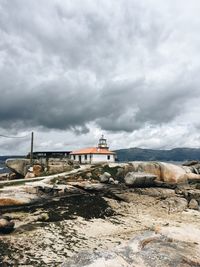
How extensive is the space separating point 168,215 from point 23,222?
15309 mm

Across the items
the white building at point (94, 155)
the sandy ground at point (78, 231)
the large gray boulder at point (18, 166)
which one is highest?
the white building at point (94, 155)

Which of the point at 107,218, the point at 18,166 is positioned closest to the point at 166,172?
the point at 107,218

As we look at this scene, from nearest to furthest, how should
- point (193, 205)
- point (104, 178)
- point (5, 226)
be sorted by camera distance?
point (5, 226)
point (193, 205)
point (104, 178)

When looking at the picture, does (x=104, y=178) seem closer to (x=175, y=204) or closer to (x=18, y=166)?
(x=175, y=204)

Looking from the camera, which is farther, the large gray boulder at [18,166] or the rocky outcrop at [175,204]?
the large gray boulder at [18,166]

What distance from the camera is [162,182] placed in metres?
49.1

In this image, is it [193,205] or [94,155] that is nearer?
[193,205]

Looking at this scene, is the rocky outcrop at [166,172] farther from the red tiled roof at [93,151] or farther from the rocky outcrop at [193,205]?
the red tiled roof at [93,151]

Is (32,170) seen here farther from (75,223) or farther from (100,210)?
(75,223)

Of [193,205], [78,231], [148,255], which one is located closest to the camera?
[148,255]

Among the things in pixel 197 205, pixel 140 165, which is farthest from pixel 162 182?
pixel 197 205

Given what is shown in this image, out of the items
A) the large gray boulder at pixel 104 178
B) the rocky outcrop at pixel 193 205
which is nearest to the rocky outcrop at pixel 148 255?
the rocky outcrop at pixel 193 205

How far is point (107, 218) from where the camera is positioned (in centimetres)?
3133

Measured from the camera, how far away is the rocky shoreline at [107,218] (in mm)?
15273
